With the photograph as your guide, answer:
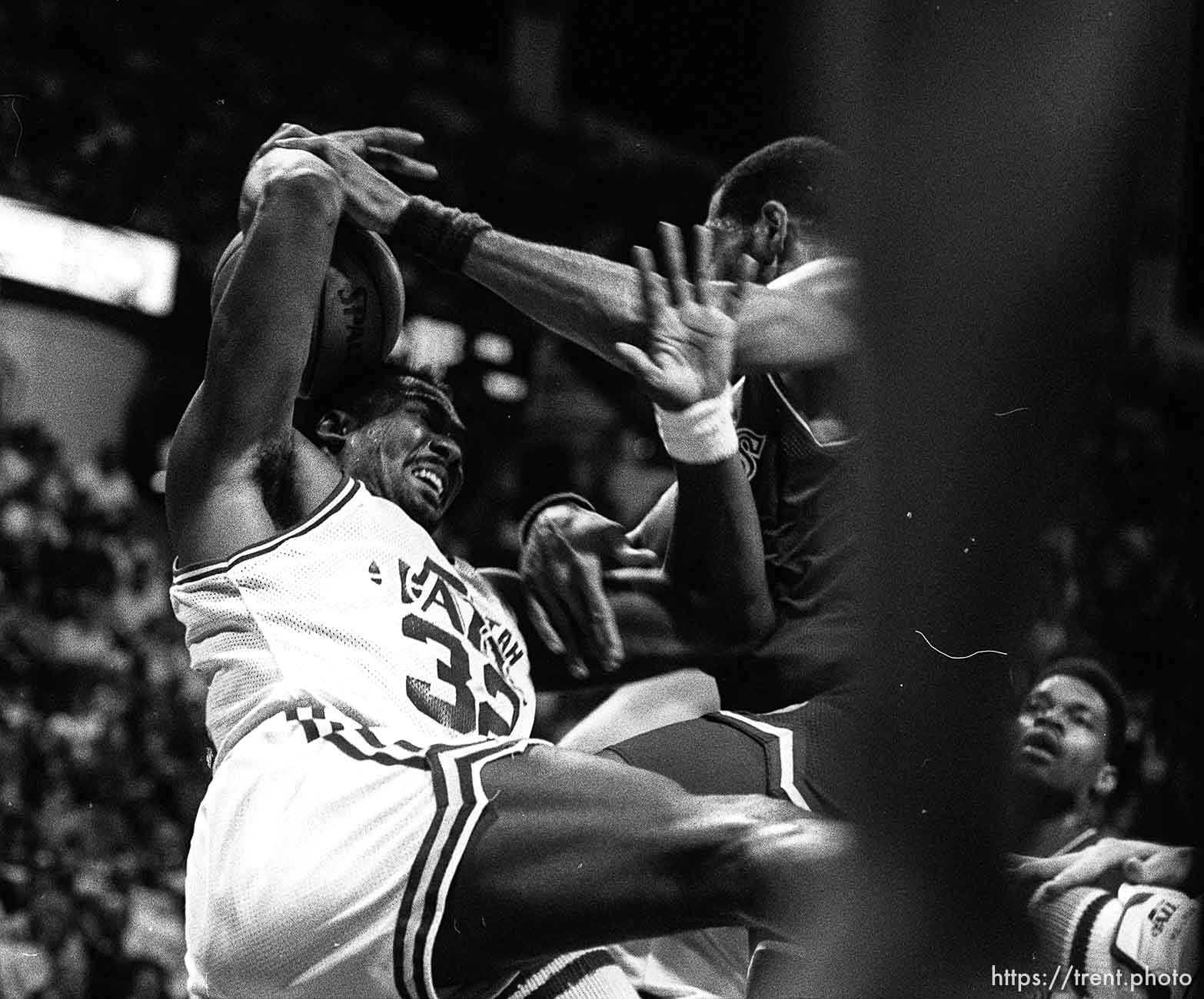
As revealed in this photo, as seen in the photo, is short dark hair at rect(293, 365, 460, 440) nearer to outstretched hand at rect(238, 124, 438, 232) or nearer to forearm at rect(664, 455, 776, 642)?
outstretched hand at rect(238, 124, 438, 232)

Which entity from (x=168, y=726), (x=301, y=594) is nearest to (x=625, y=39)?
(x=301, y=594)

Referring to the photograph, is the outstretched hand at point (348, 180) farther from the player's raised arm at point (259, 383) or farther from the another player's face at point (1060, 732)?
the another player's face at point (1060, 732)

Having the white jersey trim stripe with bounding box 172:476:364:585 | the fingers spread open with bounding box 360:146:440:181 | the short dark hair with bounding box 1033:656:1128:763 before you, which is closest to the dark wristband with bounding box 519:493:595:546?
the white jersey trim stripe with bounding box 172:476:364:585

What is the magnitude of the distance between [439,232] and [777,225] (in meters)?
Result: 0.48

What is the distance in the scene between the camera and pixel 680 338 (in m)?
1.95

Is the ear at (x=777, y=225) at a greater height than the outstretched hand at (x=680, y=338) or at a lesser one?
greater

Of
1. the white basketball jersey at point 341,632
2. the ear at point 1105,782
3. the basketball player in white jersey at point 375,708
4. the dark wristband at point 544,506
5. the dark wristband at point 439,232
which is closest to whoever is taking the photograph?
the ear at point 1105,782

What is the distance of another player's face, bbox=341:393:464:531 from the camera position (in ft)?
6.91

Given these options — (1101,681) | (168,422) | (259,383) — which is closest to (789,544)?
(259,383)

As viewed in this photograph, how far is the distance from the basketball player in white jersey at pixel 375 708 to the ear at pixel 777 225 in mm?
223

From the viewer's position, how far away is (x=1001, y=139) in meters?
0.52

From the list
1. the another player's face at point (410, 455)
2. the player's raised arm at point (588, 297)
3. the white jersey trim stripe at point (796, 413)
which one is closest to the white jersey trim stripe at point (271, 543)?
the another player's face at point (410, 455)

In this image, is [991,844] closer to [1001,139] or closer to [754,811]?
[1001,139]

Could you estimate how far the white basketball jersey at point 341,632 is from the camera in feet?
6.04
